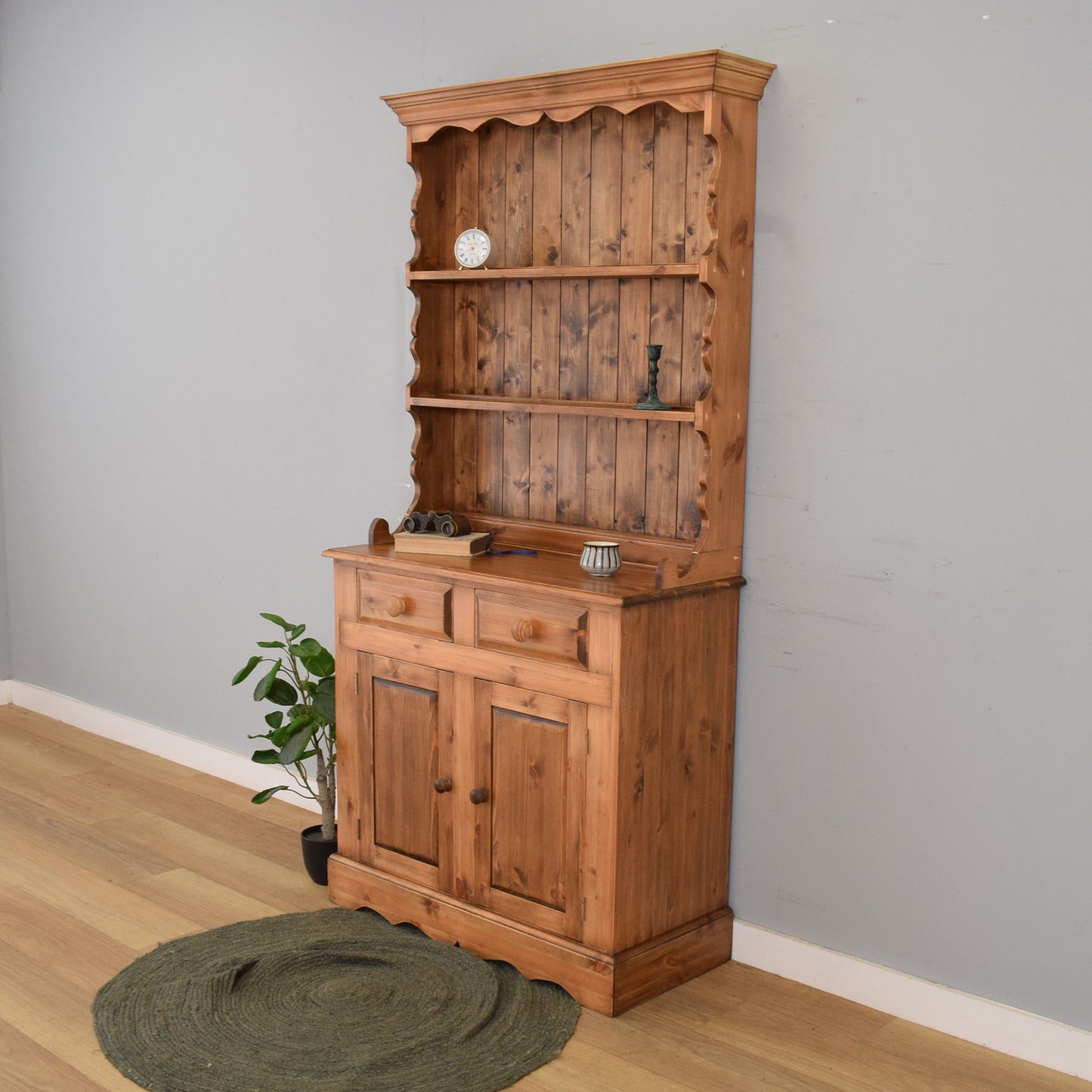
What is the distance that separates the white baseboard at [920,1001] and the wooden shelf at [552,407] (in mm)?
1320

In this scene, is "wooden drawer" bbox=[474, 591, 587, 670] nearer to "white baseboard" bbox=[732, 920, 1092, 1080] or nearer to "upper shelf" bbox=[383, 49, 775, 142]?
"white baseboard" bbox=[732, 920, 1092, 1080]

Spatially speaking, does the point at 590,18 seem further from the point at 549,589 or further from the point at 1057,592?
the point at 1057,592

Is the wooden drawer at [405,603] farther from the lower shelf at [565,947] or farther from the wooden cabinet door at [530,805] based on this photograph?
the lower shelf at [565,947]

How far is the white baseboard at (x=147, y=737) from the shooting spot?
4.47 meters

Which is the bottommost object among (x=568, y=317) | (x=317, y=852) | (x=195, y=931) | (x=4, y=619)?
(x=195, y=931)

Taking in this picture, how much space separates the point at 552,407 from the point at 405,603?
0.64 m

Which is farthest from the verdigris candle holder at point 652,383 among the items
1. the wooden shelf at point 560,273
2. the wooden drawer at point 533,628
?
the wooden drawer at point 533,628

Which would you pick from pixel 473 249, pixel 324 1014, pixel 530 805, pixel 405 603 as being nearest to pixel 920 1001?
pixel 530 805

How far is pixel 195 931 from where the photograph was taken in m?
3.30

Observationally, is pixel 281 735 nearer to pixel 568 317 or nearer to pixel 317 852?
pixel 317 852

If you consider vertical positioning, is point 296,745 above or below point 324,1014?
above

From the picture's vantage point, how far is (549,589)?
113 inches

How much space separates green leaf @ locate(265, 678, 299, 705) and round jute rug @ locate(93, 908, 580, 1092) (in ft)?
2.11

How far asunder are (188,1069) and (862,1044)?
58.1 inches
